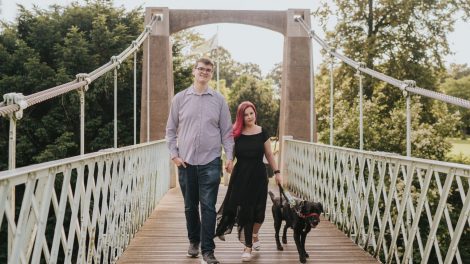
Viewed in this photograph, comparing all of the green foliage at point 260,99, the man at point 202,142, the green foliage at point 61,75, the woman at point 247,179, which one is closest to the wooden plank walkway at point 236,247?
the woman at point 247,179

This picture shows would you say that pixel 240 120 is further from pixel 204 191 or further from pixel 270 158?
pixel 204 191

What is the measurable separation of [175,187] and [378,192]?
6.09 m

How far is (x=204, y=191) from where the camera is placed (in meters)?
3.75

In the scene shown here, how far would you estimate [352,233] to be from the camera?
16.6 ft

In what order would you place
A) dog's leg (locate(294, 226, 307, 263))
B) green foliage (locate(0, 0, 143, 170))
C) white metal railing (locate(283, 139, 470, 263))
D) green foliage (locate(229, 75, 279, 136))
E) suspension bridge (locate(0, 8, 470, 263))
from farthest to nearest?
green foliage (locate(229, 75, 279, 136)) < green foliage (locate(0, 0, 143, 170)) < dog's leg (locate(294, 226, 307, 263)) < white metal railing (locate(283, 139, 470, 263)) < suspension bridge (locate(0, 8, 470, 263))

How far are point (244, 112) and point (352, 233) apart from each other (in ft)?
5.65

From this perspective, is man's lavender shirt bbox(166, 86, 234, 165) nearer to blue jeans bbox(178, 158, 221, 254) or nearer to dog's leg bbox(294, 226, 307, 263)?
blue jeans bbox(178, 158, 221, 254)

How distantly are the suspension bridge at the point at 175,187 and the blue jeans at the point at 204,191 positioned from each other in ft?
1.23

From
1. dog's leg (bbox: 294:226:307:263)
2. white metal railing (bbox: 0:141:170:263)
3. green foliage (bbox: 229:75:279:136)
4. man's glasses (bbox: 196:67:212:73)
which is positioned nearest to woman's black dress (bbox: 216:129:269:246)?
dog's leg (bbox: 294:226:307:263)

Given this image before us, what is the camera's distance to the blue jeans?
3.72m

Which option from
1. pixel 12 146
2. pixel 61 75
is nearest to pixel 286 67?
pixel 12 146

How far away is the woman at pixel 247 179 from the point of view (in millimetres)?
4113

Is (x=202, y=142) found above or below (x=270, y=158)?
above

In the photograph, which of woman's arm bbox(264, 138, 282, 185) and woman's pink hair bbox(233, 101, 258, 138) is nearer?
woman's pink hair bbox(233, 101, 258, 138)
